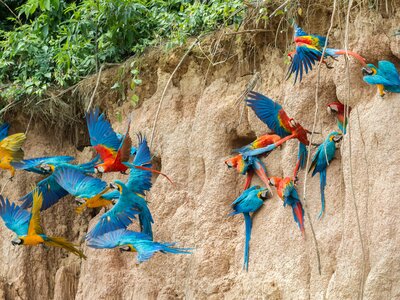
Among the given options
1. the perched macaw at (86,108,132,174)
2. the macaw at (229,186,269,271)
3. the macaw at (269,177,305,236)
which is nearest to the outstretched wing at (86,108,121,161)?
the perched macaw at (86,108,132,174)

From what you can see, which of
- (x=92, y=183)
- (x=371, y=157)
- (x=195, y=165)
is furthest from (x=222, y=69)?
(x=371, y=157)

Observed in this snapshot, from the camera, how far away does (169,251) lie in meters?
6.23

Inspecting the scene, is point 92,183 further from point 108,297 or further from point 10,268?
point 10,268

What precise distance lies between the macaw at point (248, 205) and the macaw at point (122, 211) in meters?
0.58

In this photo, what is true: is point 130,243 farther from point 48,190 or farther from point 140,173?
point 48,190

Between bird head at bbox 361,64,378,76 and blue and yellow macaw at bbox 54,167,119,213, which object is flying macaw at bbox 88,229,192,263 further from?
bird head at bbox 361,64,378,76

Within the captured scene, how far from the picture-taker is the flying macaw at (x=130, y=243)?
6.13m

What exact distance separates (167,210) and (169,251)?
50 cm

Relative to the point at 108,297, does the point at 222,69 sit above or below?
above

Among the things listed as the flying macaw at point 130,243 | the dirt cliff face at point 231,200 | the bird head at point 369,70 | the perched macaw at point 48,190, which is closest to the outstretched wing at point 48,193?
the perched macaw at point 48,190

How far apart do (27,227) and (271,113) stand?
1.88 meters

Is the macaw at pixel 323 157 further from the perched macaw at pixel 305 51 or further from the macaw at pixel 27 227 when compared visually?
the macaw at pixel 27 227

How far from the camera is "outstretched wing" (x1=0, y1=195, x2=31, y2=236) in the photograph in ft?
22.2

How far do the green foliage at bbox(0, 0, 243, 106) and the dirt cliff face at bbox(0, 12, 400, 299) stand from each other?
8.6 inches
